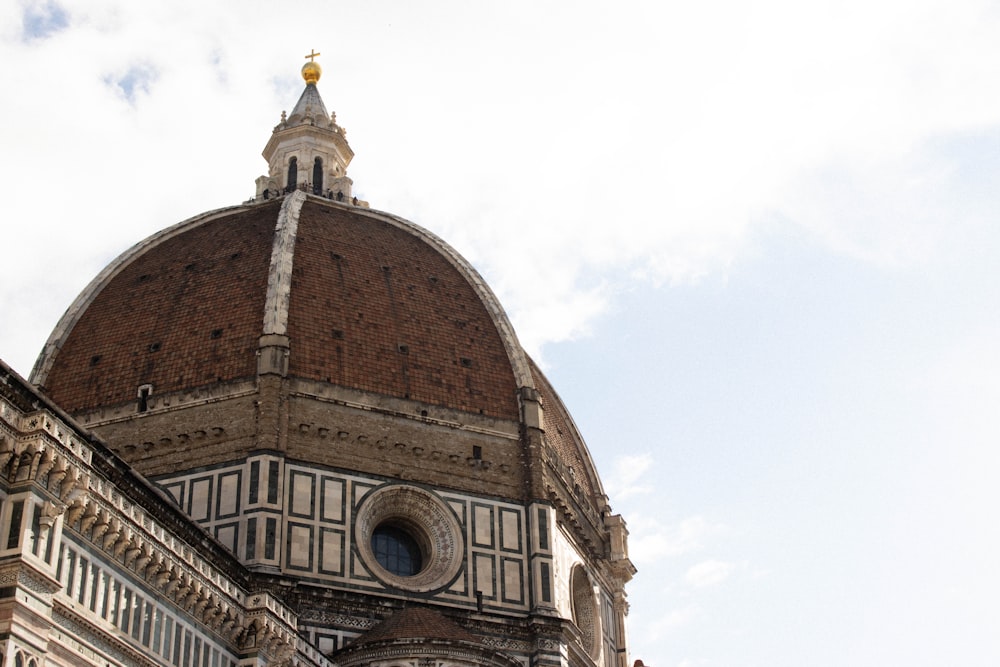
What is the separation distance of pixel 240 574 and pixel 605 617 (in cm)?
1400

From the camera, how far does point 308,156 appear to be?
44000mm

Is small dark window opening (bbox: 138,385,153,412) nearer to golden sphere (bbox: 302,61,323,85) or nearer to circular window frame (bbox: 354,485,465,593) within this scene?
circular window frame (bbox: 354,485,465,593)

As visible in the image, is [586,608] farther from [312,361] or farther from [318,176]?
[318,176]

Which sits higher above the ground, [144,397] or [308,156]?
[308,156]

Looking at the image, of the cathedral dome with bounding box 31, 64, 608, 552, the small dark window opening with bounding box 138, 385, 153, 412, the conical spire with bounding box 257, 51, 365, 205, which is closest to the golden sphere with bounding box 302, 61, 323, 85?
the conical spire with bounding box 257, 51, 365, 205

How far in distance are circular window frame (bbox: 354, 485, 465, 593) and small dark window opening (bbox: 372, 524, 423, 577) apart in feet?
0.43

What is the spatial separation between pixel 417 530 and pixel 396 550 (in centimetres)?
61

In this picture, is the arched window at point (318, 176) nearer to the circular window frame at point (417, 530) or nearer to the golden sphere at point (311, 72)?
the golden sphere at point (311, 72)

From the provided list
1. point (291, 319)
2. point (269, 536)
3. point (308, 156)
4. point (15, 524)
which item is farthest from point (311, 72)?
point (15, 524)

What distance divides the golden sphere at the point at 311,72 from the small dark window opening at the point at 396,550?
19601 millimetres

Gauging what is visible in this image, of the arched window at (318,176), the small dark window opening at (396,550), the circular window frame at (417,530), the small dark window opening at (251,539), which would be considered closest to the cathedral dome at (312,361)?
the circular window frame at (417,530)

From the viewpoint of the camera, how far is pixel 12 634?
17375 millimetres

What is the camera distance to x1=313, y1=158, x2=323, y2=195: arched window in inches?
1713

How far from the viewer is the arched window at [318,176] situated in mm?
43500
